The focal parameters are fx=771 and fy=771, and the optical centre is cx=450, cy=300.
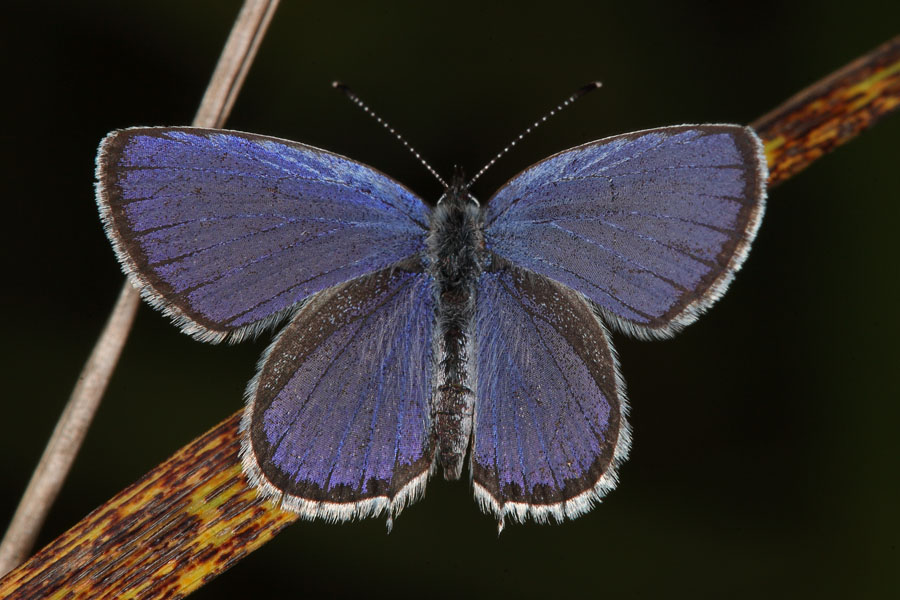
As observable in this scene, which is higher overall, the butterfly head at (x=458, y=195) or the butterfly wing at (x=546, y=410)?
the butterfly head at (x=458, y=195)

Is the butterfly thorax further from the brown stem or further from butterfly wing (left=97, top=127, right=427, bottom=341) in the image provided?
the brown stem

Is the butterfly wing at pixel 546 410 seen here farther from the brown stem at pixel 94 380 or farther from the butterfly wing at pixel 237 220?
the brown stem at pixel 94 380

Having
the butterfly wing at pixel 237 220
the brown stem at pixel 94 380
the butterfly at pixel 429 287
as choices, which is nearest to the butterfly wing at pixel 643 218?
the butterfly at pixel 429 287

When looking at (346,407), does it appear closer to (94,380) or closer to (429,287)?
(429,287)

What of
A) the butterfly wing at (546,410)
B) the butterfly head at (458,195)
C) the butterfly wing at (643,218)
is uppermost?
Result: the butterfly head at (458,195)

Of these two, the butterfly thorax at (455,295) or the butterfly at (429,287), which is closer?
the butterfly at (429,287)

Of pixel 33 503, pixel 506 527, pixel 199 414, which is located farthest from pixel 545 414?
pixel 33 503
